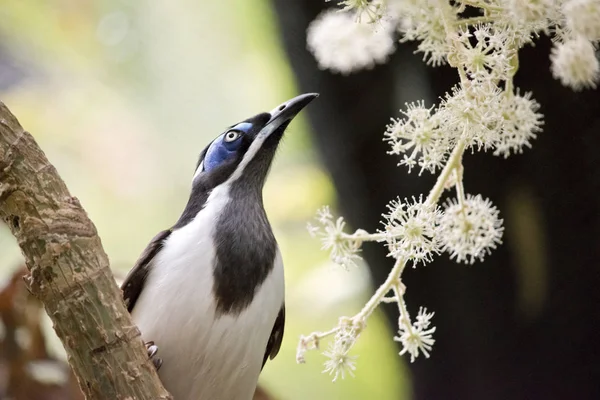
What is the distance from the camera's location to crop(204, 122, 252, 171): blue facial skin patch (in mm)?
958

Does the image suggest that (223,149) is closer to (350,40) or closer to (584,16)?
(350,40)

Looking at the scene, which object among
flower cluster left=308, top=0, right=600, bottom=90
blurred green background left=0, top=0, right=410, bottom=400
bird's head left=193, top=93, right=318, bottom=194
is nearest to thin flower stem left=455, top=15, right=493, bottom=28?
flower cluster left=308, top=0, right=600, bottom=90

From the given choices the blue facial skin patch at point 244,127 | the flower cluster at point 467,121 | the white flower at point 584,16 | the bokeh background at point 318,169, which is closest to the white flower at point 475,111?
the flower cluster at point 467,121

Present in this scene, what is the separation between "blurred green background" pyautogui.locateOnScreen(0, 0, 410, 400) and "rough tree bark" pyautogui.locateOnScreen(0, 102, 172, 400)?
0.55 m

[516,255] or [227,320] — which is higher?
[227,320]

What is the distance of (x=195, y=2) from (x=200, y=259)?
655mm

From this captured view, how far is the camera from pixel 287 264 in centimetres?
123

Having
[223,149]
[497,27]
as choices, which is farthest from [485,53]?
[223,149]

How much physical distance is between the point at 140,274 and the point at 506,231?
Result: 585mm

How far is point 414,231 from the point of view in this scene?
28.6 inches

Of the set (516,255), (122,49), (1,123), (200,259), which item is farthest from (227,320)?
(122,49)

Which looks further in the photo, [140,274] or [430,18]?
[140,274]

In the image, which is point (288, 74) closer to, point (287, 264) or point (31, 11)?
point (287, 264)

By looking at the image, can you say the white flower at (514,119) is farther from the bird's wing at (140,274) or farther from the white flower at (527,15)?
the bird's wing at (140,274)
